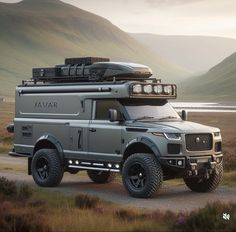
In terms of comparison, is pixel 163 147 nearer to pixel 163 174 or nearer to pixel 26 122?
pixel 163 174

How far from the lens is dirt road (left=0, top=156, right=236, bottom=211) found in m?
13.1

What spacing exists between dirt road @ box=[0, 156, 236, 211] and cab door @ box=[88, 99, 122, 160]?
1008 millimetres

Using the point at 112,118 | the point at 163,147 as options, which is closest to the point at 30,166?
the point at 112,118

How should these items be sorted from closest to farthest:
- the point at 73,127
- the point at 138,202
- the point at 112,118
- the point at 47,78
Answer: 1. the point at 138,202
2. the point at 112,118
3. the point at 73,127
4. the point at 47,78

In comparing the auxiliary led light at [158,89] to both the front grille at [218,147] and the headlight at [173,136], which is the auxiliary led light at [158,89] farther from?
the front grille at [218,147]

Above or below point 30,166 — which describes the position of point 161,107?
above

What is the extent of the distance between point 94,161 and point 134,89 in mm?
2011

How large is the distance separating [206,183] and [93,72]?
3.80 m

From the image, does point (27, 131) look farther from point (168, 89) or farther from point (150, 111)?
point (168, 89)

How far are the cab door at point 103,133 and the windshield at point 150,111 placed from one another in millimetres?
326

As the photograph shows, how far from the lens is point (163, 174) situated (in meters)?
14.0

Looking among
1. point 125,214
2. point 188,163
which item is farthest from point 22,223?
point 188,163

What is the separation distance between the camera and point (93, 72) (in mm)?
15109

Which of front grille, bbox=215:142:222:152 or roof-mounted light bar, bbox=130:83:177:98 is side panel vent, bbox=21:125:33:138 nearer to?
roof-mounted light bar, bbox=130:83:177:98
